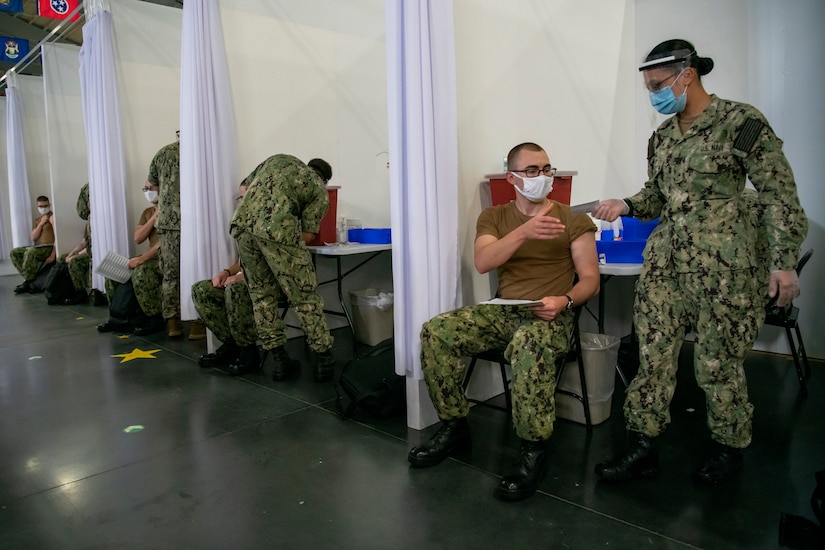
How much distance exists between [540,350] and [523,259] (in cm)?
49

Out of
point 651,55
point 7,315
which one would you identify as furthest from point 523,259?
point 7,315

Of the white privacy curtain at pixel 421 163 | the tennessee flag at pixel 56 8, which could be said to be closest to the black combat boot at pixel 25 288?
the tennessee flag at pixel 56 8

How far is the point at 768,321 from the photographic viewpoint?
291 cm

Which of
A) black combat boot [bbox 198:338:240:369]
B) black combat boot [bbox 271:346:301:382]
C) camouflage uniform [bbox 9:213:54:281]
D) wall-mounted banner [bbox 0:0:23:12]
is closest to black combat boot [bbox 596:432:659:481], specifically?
black combat boot [bbox 271:346:301:382]

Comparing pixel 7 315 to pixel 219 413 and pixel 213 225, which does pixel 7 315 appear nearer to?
pixel 213 225

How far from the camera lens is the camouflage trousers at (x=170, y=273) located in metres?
4.50

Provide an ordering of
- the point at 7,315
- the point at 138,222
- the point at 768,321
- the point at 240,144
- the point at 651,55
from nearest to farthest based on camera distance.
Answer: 1. the point at 651,55
2. the point at 768,321
3. the point at 240,144
4. the point at 138,222
5. the point at 7,315

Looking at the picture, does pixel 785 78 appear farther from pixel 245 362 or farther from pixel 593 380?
pixel 245 362

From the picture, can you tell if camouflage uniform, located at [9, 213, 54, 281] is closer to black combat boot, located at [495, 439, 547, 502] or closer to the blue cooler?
the blue cooler

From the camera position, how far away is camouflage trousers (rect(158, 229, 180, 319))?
450 centimetres

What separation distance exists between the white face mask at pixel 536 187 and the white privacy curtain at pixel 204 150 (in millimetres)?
2310

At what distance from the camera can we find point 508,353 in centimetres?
215

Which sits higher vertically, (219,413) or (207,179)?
(207,179)

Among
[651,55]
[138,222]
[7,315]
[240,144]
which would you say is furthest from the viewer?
[7,315]
